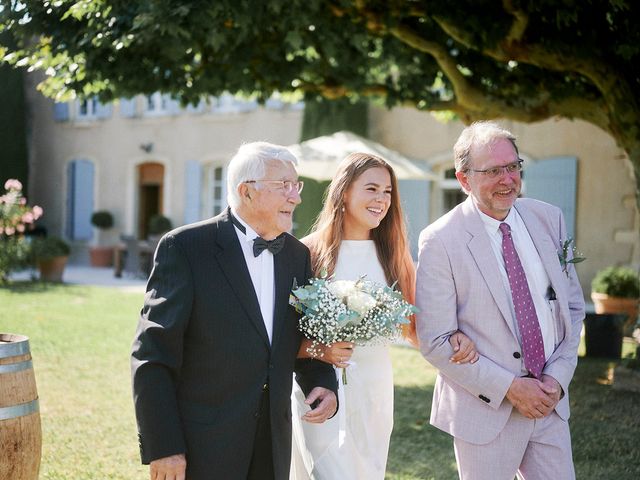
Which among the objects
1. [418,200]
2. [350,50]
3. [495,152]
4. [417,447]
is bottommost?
[417,447]

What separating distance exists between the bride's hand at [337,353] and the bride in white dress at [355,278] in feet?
1.17

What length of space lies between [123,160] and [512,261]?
19.9 m

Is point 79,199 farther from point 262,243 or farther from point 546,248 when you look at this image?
point 546,248

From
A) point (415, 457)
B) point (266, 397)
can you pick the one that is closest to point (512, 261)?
point (266, 397)

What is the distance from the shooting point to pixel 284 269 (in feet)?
9.27

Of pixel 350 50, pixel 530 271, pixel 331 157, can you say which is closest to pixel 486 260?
pixel 530 271

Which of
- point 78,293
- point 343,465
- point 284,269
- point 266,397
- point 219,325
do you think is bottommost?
point 78,293

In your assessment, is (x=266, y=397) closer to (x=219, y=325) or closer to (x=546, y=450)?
(x=219, y=325)

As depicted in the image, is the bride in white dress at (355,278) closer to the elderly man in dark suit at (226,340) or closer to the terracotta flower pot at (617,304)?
the elderly man in dark suit at (226,340)

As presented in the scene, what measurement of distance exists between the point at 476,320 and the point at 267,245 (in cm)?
93

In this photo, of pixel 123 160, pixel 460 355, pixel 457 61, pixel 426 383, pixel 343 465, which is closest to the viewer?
A: pixel 460 355

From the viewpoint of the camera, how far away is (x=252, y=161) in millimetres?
2699

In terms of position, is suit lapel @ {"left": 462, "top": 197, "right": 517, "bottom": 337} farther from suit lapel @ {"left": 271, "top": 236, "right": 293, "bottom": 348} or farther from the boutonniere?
suit lapel @ {"left": 271, "top": 236, "right": 293, "bottom": 348}

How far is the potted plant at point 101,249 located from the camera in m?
21.1
